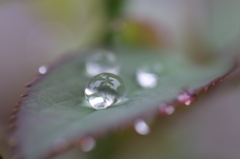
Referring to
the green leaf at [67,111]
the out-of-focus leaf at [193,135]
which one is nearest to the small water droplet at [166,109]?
the green leaf at [67,111]

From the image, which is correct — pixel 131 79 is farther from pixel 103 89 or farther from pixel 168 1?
pixel 168 1

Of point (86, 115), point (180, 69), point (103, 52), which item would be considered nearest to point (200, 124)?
point (180, 69)

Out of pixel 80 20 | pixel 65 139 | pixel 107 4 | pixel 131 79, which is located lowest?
pixel 65 139

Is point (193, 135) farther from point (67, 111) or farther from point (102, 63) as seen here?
point (67, 111)

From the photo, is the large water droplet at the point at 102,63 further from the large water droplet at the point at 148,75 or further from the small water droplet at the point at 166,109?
the small water droplet at the point at 166,109

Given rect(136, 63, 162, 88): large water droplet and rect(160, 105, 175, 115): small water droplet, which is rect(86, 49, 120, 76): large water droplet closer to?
rect(136, 63, 162, 88): large water droplet

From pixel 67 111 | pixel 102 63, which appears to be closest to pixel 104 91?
pixel 67 111

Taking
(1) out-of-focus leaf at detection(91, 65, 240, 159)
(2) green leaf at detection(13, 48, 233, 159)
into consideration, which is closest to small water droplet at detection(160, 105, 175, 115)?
(2) green leaf at detection(13, 48, 233, 159)
